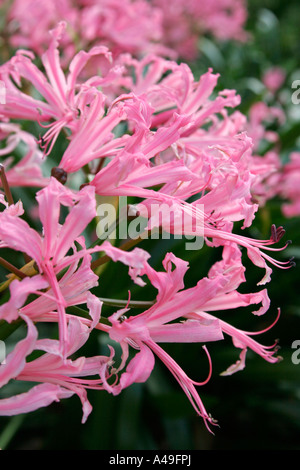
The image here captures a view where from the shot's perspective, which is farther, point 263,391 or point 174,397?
point 263,391

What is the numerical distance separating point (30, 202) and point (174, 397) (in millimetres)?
564

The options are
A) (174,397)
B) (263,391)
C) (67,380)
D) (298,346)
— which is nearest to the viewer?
(67,380)

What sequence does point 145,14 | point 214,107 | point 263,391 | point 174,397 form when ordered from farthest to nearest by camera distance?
point 145,14, point 263,391, point 174,397, point 214,107

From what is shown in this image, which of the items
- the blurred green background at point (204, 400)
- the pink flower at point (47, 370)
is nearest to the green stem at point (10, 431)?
the blurred green background at point (204, 400)

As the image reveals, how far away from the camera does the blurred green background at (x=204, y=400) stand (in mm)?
983

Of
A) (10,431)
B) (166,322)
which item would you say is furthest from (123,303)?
(10,431)

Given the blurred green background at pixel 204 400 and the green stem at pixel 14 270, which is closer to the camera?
the green stem at pixel 14 270

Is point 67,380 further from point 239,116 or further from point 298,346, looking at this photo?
point 298,346

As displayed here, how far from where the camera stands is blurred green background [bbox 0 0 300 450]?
983 millimetres

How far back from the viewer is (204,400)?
87cm

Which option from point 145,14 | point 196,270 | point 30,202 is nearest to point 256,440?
point 196,270

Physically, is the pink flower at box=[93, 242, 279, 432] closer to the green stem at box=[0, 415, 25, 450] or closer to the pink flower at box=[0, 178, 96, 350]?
the pink flower at box=[0, 178, 96, 350]

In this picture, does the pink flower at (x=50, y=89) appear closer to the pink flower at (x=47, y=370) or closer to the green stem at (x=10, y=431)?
the pink flower at (x=47, y=370)

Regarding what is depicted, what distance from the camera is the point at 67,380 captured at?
1.66 ft
